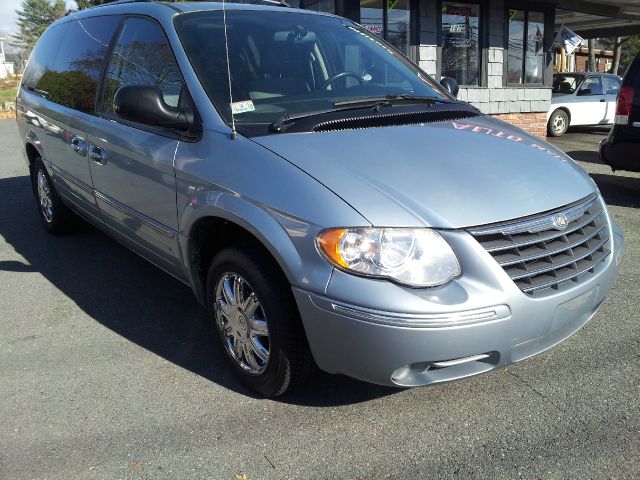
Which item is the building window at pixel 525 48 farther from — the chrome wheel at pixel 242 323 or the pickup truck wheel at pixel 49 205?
the chrome wheel at pixel 242 323

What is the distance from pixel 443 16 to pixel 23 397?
9.59 meters

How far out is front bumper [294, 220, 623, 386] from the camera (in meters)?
2.22

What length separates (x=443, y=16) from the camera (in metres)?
10.5

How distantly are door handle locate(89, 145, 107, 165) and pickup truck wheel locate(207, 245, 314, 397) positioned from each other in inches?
51.8

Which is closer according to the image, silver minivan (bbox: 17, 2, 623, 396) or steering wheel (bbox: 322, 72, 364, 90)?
silver minivan (bbox: 17, 2, 623, 396)

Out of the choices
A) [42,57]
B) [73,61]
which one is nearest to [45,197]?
[42,57]

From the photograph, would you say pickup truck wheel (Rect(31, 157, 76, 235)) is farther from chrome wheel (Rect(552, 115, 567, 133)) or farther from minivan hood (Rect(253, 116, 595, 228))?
chrome wheel (Rect(552, 115, 567, 133))

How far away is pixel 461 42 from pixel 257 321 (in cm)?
948

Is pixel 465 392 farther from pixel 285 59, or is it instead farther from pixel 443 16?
pixel 443 16

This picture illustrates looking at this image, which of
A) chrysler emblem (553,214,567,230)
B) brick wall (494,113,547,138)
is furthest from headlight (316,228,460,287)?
brick wall (494,113,547,138)

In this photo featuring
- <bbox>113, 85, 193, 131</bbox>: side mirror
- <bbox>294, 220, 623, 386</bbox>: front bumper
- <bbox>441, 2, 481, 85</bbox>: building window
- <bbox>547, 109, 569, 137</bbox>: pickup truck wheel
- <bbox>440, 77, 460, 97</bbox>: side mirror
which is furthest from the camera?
<bbox>547, 109, 569, 137</bbox>: pickup truck wheel

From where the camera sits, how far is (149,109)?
9.57 ft

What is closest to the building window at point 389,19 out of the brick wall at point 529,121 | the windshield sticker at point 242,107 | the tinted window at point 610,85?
the brick wall at point 529,121

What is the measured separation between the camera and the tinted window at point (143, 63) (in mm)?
3191
